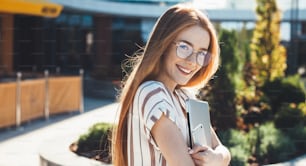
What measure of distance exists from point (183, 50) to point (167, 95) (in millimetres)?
69

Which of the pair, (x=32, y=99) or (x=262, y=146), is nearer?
(x=262, y=146)

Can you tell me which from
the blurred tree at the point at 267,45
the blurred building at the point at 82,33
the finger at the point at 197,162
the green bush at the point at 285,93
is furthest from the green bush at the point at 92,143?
the blurred building at the point at 82,33

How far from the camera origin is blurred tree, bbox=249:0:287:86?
223 inches

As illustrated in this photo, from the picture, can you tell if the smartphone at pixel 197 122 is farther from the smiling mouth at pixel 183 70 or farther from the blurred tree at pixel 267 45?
the blurred tree at pixel 267 45

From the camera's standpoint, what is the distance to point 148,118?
2.37ft

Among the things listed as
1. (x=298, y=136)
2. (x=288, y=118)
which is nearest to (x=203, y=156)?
(x=298, y=136)

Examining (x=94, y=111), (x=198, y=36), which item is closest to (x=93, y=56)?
(x=94, y=111)

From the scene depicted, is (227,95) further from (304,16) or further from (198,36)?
(304,16)

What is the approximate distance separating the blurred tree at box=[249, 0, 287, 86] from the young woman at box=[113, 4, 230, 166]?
15.5 feet

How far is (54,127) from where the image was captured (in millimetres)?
5348

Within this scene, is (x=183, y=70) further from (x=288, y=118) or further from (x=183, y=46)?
(x=288, y=118)

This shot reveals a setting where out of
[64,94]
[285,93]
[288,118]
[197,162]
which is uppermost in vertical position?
[197,162]

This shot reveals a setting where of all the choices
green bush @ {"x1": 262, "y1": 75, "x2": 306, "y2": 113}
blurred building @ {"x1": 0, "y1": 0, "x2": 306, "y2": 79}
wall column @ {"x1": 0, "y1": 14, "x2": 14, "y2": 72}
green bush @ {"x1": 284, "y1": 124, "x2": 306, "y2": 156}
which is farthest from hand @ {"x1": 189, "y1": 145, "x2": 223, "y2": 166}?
wall column @ {"x1": 0, "y1": 14, "x2": 14, "y2": 72}

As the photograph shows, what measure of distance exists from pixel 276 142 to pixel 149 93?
2543 mm
